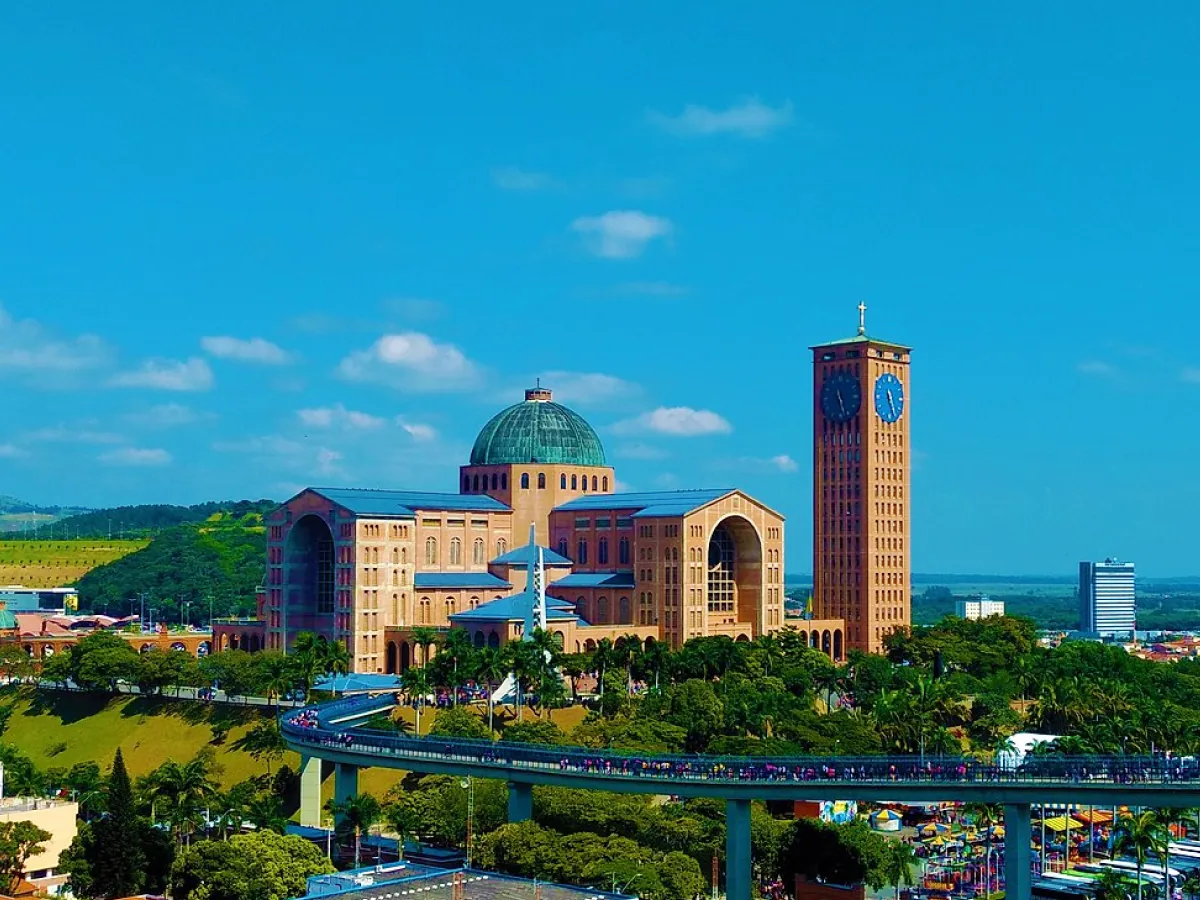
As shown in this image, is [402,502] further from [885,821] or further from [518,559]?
[885,821]

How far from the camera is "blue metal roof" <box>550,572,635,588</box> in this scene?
508 ft

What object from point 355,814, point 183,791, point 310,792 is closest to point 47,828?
point 183,791

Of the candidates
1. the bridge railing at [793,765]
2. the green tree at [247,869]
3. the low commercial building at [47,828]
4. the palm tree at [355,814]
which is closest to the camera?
the bridge railing at [793,765]

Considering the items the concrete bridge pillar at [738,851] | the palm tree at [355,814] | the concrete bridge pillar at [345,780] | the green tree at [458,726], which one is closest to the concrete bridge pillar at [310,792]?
the concrete bridge pillar at [345,780]

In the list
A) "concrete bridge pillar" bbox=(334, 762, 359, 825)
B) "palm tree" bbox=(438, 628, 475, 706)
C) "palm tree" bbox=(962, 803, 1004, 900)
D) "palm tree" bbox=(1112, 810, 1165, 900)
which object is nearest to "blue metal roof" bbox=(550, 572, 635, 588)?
"palm tree" bbox=(438, 628, 475, 706)

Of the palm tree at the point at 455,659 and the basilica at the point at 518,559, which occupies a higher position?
the basilica at the point at 518,559

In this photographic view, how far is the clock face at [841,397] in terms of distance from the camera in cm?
17125

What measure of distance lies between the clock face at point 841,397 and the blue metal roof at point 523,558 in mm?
33538

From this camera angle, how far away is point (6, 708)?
14450 centimetres

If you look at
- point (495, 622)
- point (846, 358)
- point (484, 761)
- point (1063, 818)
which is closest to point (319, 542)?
point (495, 622)

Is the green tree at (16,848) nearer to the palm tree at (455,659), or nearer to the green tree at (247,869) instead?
the green tree at (247,869)

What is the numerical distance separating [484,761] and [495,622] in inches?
2054

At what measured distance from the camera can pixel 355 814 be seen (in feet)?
311

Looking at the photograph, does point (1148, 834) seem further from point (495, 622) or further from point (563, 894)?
point (495, 622)
